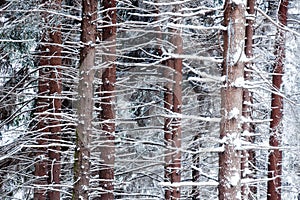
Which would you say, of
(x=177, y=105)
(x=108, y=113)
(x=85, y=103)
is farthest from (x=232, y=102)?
(x=177, y=105)

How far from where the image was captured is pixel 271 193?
10.7 m

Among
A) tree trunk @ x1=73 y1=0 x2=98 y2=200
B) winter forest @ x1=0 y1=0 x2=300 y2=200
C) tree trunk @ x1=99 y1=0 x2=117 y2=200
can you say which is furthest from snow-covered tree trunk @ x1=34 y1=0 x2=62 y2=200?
tree trunk @ x1=73 y1=0 x2=98 y2=200

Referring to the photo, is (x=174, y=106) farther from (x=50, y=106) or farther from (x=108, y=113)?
(x=50, y=106)

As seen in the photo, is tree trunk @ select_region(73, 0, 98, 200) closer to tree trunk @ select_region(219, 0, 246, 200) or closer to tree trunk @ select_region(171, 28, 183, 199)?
tree trunk @ select_region(219, 0, 246, 200)

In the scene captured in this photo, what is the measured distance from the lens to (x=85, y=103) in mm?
6582

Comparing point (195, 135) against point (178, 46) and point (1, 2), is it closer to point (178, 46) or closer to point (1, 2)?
point (178, 46)

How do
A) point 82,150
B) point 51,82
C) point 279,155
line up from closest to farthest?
point 82,150 < point 51,82 < point 279,155

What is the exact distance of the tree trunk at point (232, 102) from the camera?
14.6 ft

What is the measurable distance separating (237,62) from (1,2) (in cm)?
749

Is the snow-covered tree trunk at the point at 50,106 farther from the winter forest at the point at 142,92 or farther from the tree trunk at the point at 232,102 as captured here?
the tree trunk at the point at 232,102

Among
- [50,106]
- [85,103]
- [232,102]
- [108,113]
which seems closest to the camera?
[232,102]

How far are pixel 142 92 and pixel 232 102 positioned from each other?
7.14 m

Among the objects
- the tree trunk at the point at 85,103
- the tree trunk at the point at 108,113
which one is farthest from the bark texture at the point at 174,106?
the tree trunk at the point at 85,103

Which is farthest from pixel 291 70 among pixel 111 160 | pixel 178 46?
pixel 111 160
